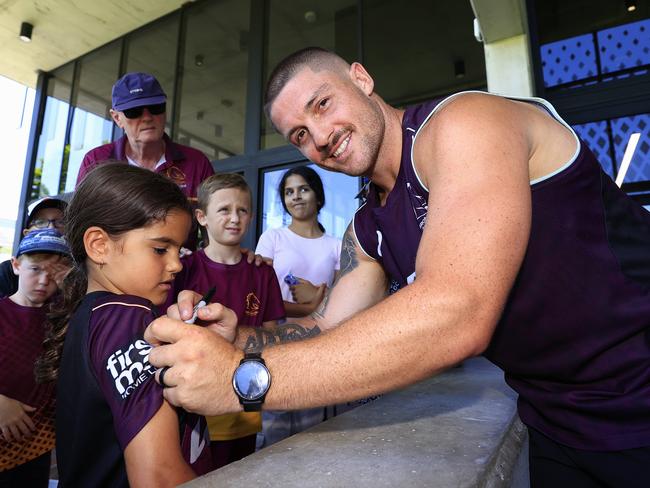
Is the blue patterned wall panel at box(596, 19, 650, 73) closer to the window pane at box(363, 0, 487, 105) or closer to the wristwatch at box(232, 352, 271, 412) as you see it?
the window pane at box(363, 0, 487, 105)

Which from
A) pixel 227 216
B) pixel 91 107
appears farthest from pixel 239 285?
pixel 91 107

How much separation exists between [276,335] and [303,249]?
1498 millimetres

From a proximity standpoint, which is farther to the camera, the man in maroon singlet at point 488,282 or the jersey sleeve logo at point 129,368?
the jersey sleeve logo at point 129,368

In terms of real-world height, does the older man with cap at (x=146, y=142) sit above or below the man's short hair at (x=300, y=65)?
above

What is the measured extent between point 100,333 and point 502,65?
351 cm

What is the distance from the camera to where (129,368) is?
1030 millimetres

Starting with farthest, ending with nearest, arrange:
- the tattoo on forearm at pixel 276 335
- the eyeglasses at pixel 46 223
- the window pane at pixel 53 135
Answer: the window pane at pixel 53 135 → the eyeglasses at pixel 46 223 → the tattoo on forearm at pixel 276 335

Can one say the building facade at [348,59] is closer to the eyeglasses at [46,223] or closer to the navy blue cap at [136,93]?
the navy blue cap at [136,93]

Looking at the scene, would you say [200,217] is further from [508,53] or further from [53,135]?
[53,135]

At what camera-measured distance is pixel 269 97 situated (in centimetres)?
171

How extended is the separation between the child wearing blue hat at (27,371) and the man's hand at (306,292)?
4.45 feet

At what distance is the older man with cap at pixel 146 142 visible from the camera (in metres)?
2.58

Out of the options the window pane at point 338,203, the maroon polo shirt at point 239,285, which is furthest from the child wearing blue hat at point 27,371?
the window pane at point 338,203

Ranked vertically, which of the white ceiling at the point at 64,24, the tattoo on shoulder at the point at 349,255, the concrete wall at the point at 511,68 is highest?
Result: the white ceiling at the point at 64,24
